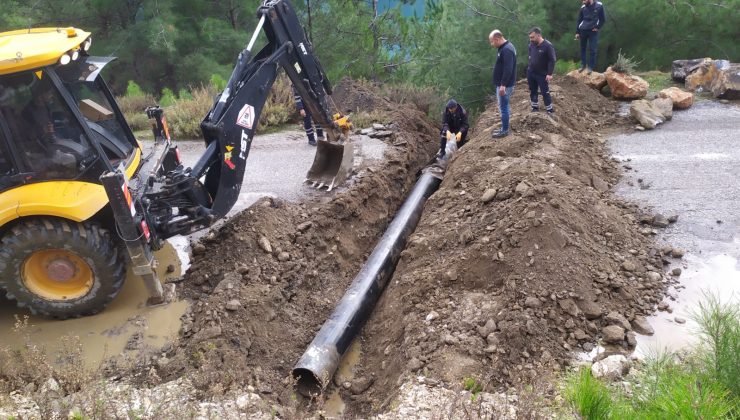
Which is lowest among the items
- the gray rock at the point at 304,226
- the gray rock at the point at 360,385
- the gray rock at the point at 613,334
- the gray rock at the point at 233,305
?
the gray rock at the point at 360,385

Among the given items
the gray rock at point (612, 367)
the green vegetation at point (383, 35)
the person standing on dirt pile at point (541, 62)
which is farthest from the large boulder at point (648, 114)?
the gray rock at point (612, 367)

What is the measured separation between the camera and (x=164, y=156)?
6816 mm

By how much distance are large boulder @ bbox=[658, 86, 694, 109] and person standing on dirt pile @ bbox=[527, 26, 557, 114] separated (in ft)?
10.3

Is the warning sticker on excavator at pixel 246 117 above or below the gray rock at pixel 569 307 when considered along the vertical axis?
above

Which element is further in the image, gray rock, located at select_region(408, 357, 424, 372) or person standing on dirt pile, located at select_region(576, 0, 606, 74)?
person standing on dirt pile, located at select_region(576, 0, 606, 74)

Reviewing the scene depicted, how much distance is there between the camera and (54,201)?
5316 millimetres

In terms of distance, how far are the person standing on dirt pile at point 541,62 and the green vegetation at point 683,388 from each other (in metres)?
5.86

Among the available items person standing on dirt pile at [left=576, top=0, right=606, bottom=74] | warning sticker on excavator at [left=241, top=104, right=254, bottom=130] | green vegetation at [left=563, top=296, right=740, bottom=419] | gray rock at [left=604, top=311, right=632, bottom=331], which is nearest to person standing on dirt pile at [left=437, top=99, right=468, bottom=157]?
warning sticker on excavator at [left=241, top=104, right=254, bottom=130]

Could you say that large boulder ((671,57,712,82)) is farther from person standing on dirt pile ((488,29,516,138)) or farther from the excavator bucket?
the excavator bucket

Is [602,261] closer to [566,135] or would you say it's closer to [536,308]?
[536,308]

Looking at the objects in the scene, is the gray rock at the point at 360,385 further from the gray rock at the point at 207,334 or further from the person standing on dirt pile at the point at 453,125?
the person standing on dirt pile at the point at 453,125

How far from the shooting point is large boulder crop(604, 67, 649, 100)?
11.3 meters

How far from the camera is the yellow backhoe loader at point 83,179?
5.25 metres

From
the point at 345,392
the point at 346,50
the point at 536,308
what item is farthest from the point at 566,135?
the point at 346,50
